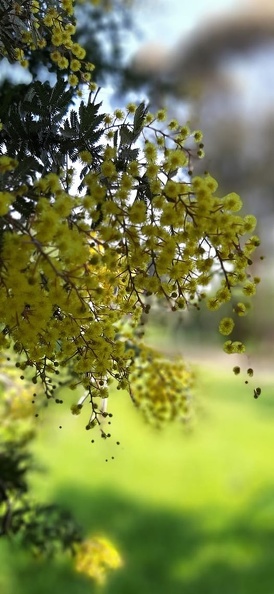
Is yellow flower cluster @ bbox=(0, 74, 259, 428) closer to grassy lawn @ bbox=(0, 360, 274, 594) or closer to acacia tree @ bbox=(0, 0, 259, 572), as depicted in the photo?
acacia tree @ bbox=(0, 0, 259, 572)

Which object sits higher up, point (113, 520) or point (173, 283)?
point (113, 520)

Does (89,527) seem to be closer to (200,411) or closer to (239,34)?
(200,411)

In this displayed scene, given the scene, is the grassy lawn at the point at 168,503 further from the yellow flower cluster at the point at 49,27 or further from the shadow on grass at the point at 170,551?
the yellow flower cluster at the point at 49,27

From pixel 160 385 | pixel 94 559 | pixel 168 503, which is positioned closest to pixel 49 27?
pixel 160 385

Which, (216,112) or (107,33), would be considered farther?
(216,112)

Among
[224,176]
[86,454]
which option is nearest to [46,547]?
[86,454]

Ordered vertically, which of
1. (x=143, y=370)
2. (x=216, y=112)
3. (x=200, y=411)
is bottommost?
(x=143, y=370)
